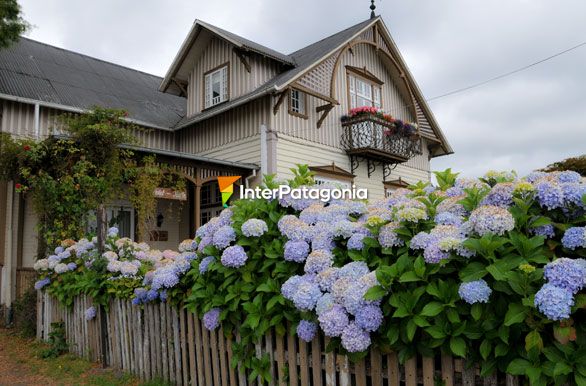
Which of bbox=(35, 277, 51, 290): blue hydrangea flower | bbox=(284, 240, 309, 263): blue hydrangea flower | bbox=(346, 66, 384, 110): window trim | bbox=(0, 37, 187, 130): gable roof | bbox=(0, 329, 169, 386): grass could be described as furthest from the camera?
bbox=(346, 66, 384, 110): window trim

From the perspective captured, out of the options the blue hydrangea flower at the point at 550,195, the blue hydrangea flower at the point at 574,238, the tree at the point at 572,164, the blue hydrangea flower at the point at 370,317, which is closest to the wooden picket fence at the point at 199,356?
the blue hydrangea flower at the point at 370,317

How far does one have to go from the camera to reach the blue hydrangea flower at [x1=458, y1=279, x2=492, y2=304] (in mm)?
2191

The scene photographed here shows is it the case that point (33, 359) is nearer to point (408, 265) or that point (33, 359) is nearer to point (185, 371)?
point (185, 371)

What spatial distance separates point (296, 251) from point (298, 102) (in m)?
9.37

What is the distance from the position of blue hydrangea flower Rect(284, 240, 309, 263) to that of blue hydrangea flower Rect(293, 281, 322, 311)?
33 cm

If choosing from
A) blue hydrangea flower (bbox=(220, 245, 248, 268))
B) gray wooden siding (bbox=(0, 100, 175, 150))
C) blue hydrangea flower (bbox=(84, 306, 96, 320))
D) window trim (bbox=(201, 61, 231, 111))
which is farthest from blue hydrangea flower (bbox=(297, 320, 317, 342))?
window trim (bbox=(201, 61, 231, 111))

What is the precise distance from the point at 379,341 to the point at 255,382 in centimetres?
150

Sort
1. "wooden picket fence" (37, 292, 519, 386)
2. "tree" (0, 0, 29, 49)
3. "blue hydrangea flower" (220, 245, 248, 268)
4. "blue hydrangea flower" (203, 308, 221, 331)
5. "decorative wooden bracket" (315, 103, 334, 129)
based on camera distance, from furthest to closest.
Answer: "decorative wooden bracket" (315, 103, 334, 129), "tree" (0, 0, 29, 49), "blue hydrangea flower" (203, 308, 221, 331), "blue hydrangea flower" (220, 245, 248, 268), "wooden picket fence" (37, 292, 519, 386)

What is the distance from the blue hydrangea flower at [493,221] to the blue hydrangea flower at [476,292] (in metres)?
0.27

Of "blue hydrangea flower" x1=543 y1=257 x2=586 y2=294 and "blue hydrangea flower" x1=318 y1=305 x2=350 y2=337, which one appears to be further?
"blue hydrangea flower" x1=318 y1=305 x2=350 y2=337

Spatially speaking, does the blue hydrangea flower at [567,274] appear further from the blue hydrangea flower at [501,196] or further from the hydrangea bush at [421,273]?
the blue hydrangea flower at [501,196]

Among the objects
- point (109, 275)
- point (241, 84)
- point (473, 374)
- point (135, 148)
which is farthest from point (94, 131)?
point (473, 374)

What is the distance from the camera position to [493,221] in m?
2.29

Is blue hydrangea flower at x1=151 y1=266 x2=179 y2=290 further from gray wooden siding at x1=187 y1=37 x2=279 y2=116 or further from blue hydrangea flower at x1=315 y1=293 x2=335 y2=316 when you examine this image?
gray wooden siding at x1=187 y1=37 x2=279 y2=116
